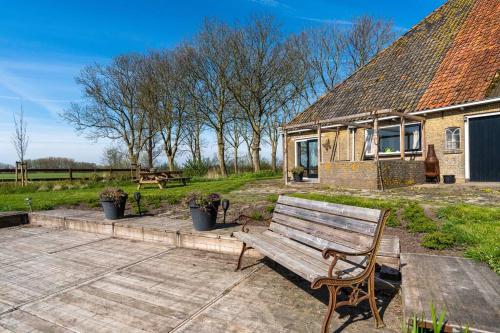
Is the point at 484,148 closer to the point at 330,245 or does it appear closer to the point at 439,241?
the point at 439,241

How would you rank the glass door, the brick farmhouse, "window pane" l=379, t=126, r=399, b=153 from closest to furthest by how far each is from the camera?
the brick farmhouse, "window pane" l=379, t=126, r=399, b=153, the glass door

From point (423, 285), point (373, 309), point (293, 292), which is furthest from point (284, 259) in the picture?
point (423, 285)

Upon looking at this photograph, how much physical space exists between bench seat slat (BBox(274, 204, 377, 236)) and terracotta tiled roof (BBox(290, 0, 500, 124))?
1093 cm

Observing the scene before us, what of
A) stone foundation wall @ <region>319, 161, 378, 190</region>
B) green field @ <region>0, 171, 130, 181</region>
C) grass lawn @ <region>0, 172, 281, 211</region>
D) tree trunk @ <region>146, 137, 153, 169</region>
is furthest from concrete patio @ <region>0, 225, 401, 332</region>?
tree trunk @ <region>146, 137, 153, 169</region>

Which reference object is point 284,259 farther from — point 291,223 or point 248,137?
point 248,137

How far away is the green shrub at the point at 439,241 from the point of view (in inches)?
177

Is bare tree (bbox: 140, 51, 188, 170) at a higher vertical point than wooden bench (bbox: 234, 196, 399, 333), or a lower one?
higher

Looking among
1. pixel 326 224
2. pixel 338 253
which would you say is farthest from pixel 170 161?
pixel 338 253

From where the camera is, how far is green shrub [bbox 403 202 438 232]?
5340 millimetres

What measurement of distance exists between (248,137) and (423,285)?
3348 centimetres

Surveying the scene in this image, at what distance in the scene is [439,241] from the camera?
15.1 ft

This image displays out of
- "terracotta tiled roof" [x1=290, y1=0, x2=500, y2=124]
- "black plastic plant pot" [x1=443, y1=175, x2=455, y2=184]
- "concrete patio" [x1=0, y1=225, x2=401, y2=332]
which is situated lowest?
"concrete patio" [x1=0, y1=225, x2=401, y2=332]

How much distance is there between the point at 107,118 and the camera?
3275 centimetres

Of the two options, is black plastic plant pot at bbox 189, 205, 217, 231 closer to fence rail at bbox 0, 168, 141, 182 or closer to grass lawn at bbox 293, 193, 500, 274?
grass lawn at bbox 293, 193, 500, 274
